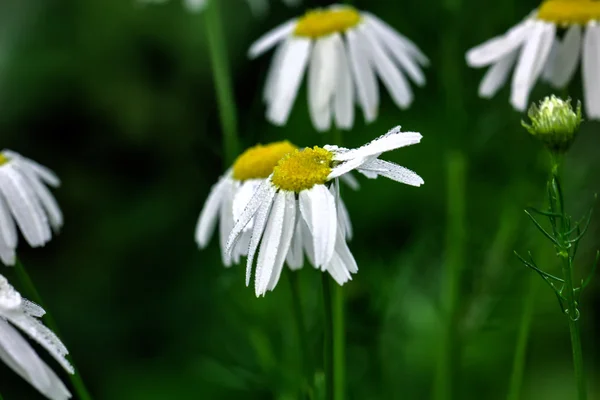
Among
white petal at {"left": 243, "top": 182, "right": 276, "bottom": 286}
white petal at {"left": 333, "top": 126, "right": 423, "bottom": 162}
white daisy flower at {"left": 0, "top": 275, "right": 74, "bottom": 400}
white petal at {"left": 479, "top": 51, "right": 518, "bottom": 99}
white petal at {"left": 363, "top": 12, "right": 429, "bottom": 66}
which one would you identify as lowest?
white daisy flower at {"left": 0, "top": 275, "right": 74, "bottom": 400}

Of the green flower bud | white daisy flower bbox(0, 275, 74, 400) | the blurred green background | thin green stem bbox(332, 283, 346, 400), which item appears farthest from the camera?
the blurred green background

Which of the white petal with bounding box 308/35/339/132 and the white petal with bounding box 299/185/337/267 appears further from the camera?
the white petal with bounding box 308/35/339/132

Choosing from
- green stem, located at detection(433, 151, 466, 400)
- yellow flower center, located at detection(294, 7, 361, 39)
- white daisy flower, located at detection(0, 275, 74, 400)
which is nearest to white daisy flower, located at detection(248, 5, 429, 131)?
yellow flower center, located at detection(294, 7, 361, 39)

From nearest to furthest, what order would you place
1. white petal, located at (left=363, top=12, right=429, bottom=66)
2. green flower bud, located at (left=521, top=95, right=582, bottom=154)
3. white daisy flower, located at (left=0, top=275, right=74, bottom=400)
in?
white daisy flower, located at (left=0, top=275, right=74, bottom=400) → green flower bud, located at (left=521, top=95, right=582, bottom=154) → white petal, located at (left=363, top=12, right=429, bottom=66)

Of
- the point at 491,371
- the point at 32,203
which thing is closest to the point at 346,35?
the point at 32,203

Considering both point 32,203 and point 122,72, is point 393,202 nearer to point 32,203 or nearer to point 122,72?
point 122,72

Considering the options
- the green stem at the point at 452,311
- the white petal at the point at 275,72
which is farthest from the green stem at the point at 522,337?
the white petal at the point at 275,72

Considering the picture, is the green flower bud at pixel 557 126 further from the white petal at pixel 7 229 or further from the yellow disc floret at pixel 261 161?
the white petal at pixel 7 229

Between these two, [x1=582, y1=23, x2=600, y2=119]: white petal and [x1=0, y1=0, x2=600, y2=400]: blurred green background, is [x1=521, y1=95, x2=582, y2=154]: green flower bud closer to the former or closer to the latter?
[x1=582, y1=23, x2=600, y2=119]: white petal
